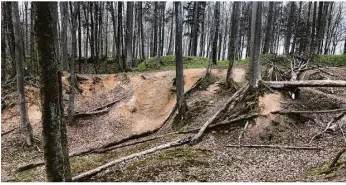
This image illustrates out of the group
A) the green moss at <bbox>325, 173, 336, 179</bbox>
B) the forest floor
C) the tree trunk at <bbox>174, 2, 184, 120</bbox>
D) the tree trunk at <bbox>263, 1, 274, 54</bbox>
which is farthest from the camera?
the tree trunk at <bbox>263, 1, 274, 54</bbox>

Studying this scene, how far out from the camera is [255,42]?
51.9 ft

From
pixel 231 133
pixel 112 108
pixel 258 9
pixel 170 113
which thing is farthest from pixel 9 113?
pixel 258 9

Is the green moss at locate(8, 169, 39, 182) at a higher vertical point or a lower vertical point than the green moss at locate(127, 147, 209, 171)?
lower

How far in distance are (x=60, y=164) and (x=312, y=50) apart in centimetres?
2188

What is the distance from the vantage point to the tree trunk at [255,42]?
615 inches

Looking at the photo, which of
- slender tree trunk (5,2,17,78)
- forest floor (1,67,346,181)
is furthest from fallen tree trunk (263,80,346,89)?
slender tree trunk (5,2,17,78)

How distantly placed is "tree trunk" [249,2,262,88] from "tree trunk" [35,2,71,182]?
32.6 ft

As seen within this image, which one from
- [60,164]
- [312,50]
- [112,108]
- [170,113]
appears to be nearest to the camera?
[60,164]

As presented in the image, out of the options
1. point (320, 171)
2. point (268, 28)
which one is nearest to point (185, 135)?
point (320, 171)

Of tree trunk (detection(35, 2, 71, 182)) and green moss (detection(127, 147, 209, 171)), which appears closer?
tree trunk (detection(35, 2, 71, 182))

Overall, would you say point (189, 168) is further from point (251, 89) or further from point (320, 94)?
point (320, 94)

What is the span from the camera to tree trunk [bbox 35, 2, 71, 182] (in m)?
7.62

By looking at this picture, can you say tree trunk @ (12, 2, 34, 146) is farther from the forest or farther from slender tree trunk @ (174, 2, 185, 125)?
slender tree trunk @ (174, 2, 185, 125)

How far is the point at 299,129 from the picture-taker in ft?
46.0
